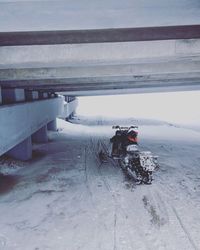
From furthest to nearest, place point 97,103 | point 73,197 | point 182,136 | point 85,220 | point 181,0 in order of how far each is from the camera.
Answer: point 97,103, point 182,136, point 73,197, point 85,220, point 181,0

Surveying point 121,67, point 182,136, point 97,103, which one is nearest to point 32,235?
point 121,67

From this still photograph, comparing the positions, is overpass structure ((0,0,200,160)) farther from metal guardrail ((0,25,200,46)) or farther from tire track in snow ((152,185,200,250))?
tire track in snow ((152,185,200,250))

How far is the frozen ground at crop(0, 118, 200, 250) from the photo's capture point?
18.0 feet

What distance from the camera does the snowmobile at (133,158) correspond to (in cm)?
867

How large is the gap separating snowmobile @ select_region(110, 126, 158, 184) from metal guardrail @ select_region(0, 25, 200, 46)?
521cm

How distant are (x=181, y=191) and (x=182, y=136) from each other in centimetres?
1152

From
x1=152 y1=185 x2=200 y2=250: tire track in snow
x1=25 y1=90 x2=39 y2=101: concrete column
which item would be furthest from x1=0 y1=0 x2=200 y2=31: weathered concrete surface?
x1=25 y1=90 x2=39 y2=101: concrete column

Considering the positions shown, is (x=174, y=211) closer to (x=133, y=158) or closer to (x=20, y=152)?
(x=133, y=158)

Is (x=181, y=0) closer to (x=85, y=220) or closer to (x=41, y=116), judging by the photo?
(x=85, y=220)

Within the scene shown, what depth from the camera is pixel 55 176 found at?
998 cm

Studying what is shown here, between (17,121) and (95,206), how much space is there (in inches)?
174

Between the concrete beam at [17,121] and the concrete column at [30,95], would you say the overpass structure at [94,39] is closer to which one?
the concrete beam at [17,121]

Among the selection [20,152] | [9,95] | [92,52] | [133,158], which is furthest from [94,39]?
[20,152]

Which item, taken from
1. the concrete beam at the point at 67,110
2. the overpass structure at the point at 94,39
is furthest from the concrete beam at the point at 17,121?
the concrete beam at the point at 67,110
